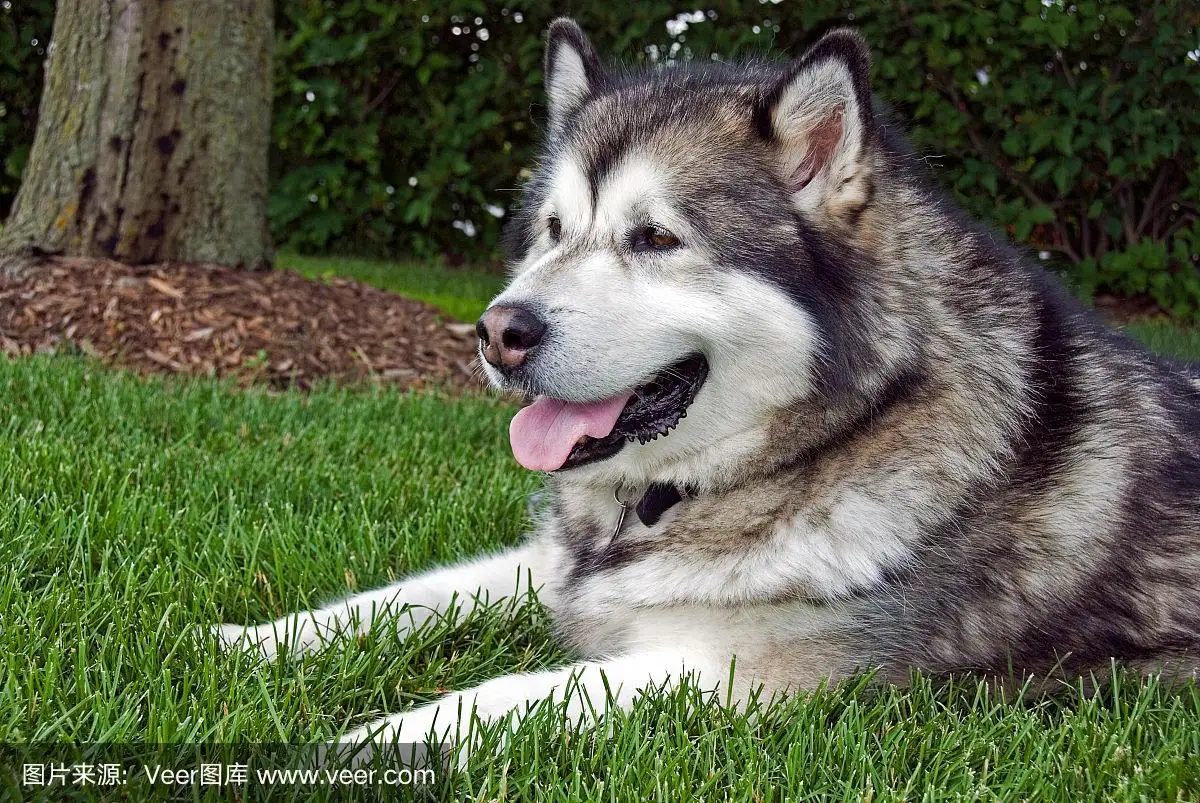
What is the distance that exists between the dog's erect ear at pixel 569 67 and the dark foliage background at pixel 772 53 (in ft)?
12.3

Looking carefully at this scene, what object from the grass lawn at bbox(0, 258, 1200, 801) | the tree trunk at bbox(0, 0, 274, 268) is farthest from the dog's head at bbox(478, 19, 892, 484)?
the tree trunk at bbox(0, 0, 274, 268)

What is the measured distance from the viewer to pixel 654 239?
2.47 metres

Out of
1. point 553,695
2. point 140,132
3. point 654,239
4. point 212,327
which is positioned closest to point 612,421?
point 654,239

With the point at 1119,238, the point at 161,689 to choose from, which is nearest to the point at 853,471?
the point at 161,689

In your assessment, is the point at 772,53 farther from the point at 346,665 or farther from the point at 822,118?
the point at 346,665

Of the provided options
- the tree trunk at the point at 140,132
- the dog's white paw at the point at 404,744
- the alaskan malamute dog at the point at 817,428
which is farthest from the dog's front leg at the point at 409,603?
the tree trunk at the point at 140,132

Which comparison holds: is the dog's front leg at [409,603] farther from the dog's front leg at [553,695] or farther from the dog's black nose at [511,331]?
the dog's black nose at [511,331]

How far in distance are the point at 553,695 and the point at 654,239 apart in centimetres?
106

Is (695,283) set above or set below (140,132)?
below

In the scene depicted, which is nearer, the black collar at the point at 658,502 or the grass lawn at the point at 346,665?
the grass lawn at the point at 346,665


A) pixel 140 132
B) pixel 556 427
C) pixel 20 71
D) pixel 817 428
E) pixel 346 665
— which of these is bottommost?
pixel 346 665

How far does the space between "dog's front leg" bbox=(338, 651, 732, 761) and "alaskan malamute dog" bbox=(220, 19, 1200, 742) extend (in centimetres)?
1

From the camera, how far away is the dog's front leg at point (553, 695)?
2.01 metres

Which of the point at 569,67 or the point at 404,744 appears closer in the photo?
the point at 404,744
